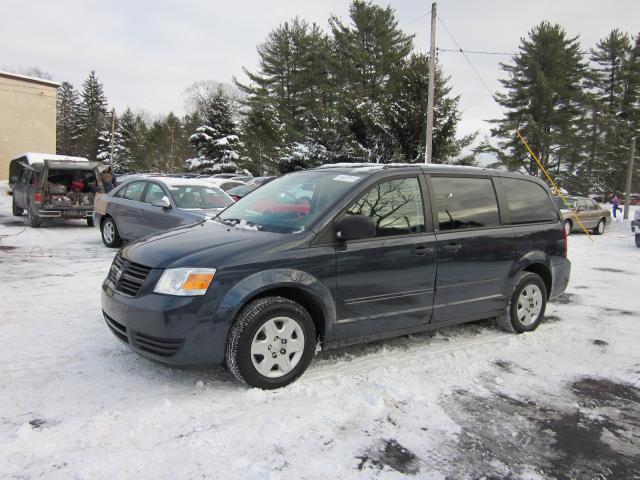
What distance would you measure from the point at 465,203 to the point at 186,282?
9.23 feet

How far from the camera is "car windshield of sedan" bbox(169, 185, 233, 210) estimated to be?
891 cm

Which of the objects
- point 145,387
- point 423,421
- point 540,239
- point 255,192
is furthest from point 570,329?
point 145,387

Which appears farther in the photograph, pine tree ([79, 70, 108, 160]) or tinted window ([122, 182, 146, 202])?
pine tree ([79, 70, 108, 160])

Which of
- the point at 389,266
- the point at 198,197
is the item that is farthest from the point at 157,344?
the point at 198,197

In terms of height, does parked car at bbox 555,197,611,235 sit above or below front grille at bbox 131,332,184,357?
above

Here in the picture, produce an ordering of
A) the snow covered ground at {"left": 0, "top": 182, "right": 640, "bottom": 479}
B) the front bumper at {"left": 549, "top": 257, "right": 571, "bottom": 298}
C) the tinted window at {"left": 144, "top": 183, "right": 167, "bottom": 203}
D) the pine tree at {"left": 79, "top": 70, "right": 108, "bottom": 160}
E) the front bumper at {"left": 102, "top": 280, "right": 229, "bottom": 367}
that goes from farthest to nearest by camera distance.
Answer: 1. the pine tree at {"left": 79, "top": 70, "right": 108, "bottom": 160}
2. the tinted window at {"left": 144, "top": 183, "right": 167, "bottom": 203}
3. the front bumper at {"left": 549, "top": 257, "right": 571, "bottom": 298}
4. the front bumper at {"left": 102, "top": 280, "right": 229, "bottom": 367}
5. the snow covered ground at {"left": 0, "top": 182, "right": 640, "bottom": 479}

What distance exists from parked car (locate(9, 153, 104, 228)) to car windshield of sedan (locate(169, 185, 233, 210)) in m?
5.51

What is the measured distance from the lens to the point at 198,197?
9164mm

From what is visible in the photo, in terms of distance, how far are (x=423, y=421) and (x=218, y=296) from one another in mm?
1650

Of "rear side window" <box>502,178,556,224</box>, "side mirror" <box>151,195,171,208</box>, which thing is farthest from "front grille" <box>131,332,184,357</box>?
"side mirror" <box>151,195,171,208</box>

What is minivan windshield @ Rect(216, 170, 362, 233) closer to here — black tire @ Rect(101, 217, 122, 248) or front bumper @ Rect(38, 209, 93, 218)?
black tire @ Rect(101, 217, 122, 248)

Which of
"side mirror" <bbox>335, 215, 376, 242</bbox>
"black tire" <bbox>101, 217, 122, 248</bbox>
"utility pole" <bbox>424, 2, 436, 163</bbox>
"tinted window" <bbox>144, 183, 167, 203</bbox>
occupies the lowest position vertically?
"black tire" <bbox>101, 217, 122, 248</bbox>

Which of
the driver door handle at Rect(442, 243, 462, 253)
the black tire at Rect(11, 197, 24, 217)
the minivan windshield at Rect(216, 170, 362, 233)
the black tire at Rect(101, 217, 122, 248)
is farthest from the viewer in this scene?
the black tire at Rect(11, 197, 24, 217)

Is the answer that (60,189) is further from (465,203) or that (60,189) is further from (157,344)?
(465,203)
